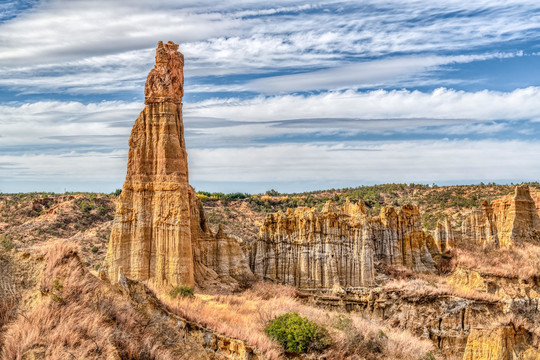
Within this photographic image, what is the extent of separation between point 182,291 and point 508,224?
36986 mm

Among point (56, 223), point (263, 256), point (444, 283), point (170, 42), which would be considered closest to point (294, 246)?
point (263, 256)

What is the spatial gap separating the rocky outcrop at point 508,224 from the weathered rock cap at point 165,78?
33.1m

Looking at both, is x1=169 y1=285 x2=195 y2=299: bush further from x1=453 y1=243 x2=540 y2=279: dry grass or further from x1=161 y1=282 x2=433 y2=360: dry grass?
x1=453 y1=243 x2=540 y2=279: dry grass

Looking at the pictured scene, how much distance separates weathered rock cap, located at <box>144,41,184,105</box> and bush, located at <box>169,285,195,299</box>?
9749mm

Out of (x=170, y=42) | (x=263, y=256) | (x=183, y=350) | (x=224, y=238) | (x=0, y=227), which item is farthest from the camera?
(x=0, y=227)

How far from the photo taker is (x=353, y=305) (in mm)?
34062

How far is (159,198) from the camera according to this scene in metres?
29.3

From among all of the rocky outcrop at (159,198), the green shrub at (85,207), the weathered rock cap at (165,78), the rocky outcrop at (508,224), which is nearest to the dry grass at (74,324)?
the rocky outcrop at (159,198)

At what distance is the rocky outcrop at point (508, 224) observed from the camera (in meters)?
52.0

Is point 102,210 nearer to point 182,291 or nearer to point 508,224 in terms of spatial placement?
point 182,291

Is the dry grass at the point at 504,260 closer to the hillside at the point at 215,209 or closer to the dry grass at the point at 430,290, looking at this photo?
the dry grass at the point at 430,290

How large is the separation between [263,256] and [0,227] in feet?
118

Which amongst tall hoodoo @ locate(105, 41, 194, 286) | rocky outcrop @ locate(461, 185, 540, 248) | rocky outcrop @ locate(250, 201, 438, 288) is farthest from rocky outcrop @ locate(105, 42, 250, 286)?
rocky outcrop @ locate(461, 185, 540, 248)

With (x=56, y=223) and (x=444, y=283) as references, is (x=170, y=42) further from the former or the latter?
(x=56, y=223)
